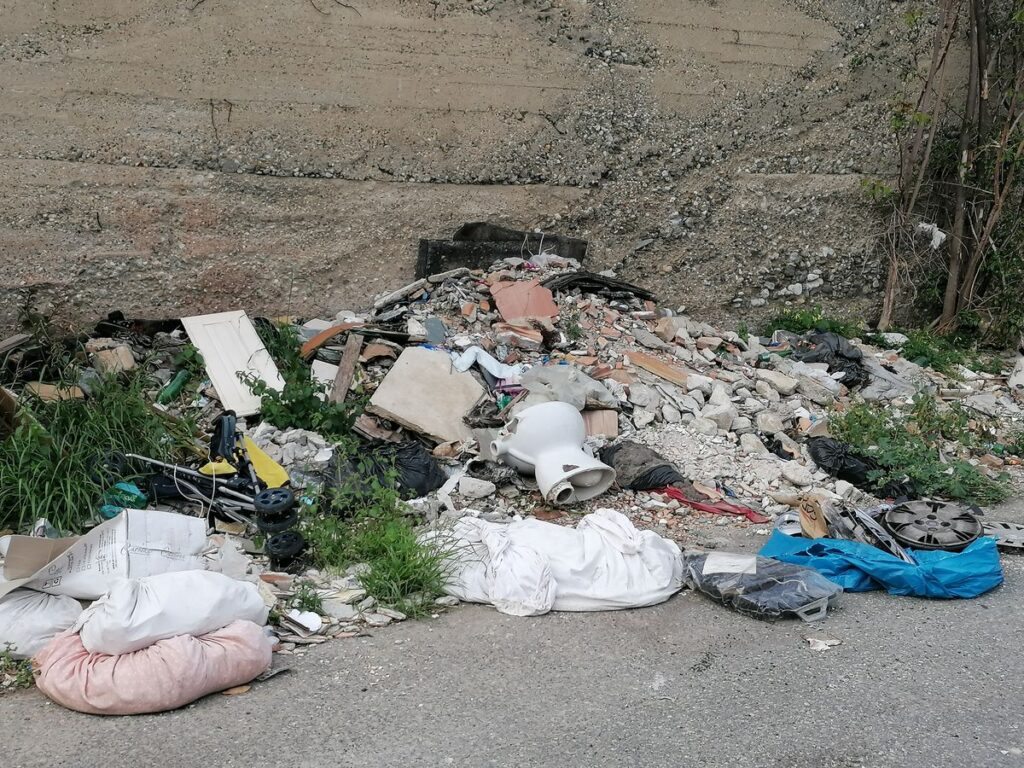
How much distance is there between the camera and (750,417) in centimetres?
632

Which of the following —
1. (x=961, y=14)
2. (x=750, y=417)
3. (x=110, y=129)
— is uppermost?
(x=961, y=14)

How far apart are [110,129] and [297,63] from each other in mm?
1592

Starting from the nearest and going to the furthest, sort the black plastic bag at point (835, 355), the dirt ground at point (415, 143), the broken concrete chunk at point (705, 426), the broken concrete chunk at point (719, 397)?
the broken concrete chunk at point (705, 426) → the broken concrete chunk at point (719, 397) → the dirt ground at point (415, 143) → the black plastic bag at point (835, 355)

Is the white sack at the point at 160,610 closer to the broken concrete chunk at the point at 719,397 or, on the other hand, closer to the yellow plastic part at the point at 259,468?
the yellow plastic part at the point at 259,468

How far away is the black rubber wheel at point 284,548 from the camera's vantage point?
4.05 m

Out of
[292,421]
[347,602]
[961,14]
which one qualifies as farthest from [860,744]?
[961,14]

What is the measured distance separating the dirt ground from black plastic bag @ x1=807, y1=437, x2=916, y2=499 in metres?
3.15

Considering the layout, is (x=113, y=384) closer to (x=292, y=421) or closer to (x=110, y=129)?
(x=292, y=421)

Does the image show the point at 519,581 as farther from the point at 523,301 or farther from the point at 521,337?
the point at 523,301

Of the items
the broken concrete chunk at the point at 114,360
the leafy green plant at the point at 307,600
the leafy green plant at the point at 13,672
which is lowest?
the leafy green plant at the point at 307,600

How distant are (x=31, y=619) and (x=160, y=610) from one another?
65 cm

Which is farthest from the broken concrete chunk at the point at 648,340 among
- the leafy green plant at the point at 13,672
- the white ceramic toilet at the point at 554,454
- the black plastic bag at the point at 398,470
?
the leafy green plant at the point at 13,672

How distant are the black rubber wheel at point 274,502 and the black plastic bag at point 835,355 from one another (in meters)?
4.99

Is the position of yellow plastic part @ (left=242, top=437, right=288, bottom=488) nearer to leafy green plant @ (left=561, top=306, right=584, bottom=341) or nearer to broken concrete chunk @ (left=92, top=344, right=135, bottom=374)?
broken concrete chunk @ (left=92, top=344, right=135, bottom=374)
